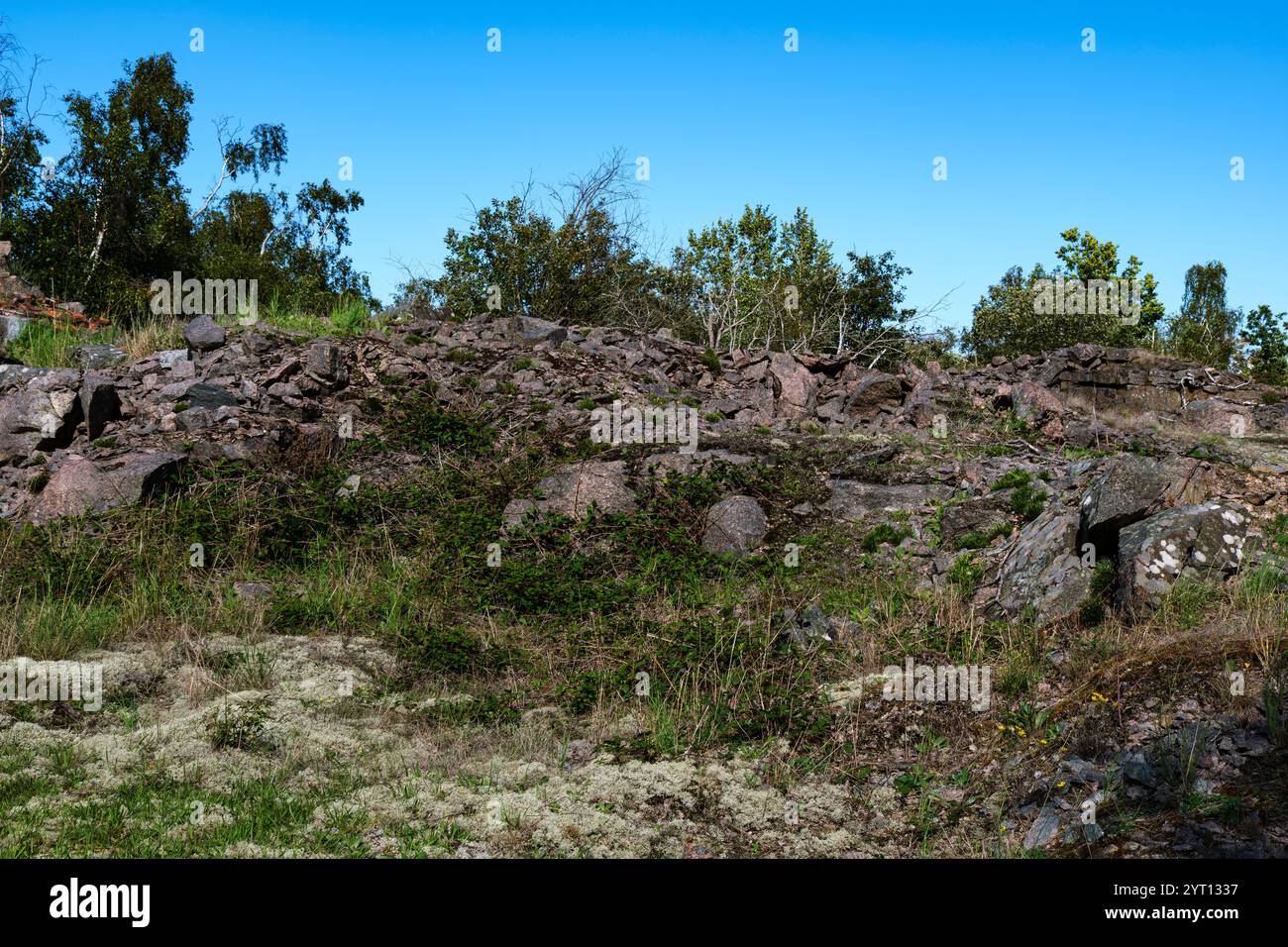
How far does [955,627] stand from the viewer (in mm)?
7266

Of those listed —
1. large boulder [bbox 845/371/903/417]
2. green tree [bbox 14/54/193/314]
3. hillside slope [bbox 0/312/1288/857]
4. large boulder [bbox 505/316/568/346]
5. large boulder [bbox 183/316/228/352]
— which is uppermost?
green tree [bbox 14/54/193/314]

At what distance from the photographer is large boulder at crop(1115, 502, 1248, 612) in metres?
6.87

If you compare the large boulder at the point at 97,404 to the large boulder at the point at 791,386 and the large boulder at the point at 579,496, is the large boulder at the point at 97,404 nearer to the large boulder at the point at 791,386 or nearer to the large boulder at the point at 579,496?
the large boulder at the point at 579,496

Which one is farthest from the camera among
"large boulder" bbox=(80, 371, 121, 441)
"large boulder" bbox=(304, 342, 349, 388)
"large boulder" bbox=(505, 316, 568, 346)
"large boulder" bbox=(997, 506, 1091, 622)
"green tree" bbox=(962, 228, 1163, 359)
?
"green tree" bbox=(962, 228, 1163, 359)

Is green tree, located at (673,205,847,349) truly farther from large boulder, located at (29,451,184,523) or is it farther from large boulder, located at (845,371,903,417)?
large boulder, located at (29,451,184,523)

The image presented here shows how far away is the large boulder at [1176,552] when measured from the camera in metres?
6.87

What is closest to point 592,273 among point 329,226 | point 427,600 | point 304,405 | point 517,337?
point 517,337

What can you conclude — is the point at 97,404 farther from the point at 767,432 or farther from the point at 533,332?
the point at 767,432

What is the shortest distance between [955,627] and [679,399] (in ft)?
22.1

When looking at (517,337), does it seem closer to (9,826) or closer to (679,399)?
(679,399)

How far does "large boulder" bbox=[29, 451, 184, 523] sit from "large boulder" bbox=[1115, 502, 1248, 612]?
28.8 feet

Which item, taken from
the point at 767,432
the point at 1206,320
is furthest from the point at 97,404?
the point at 1206,320

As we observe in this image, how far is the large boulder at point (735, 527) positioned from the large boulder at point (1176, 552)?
3.40m

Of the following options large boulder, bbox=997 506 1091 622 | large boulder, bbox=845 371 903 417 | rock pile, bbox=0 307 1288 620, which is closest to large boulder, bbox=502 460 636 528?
rock pile, bbox=0 307 1288 620
